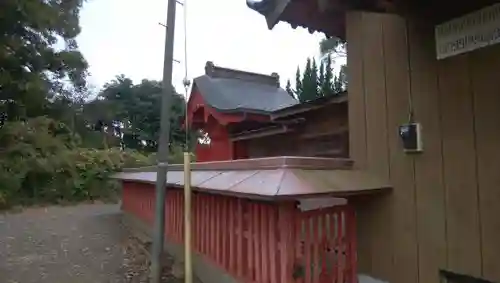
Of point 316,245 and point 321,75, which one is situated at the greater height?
point 321,75

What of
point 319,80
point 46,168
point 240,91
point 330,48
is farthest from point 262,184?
point 46,168

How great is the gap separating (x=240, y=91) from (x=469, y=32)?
6.87 m

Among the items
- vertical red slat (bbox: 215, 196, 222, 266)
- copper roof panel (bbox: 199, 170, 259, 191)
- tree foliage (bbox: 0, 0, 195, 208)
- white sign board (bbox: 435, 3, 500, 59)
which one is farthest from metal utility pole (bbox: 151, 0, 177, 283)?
tree foliage (bbox: 0, 0, 195, 208)

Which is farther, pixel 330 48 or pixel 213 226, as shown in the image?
pixel 330 48

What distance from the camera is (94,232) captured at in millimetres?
8516

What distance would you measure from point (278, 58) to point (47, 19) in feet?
35.6

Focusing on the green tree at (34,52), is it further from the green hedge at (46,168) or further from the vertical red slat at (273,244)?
the vertical red slat at (273,244)

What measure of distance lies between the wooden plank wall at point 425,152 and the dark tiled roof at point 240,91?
3447 millimetres

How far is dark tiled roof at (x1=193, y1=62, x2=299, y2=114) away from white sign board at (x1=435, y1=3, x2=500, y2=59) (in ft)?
13.6

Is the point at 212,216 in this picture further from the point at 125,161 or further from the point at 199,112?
the point at 125,161

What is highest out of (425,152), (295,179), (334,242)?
(425,152)

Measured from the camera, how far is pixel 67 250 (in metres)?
7.00

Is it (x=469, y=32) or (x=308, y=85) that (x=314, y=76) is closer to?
(x=308, y=85)

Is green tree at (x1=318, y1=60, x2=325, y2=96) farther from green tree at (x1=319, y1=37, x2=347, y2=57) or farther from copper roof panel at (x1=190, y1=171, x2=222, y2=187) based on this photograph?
copper roof panel at (x1=190, y1=171, x2=222, y2=187)
